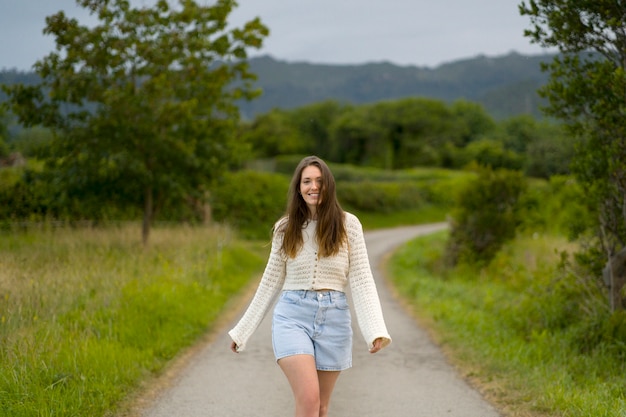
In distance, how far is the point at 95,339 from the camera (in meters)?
7.71

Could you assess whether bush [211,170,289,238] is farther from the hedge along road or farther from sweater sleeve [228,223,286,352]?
sweater sleeve [228,223,286,352]

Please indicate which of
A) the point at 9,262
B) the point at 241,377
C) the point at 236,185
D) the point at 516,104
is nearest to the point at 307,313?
the point at 241,377

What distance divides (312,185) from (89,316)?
201 inches

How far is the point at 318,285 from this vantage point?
462 centimetres

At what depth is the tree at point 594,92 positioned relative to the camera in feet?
26.5

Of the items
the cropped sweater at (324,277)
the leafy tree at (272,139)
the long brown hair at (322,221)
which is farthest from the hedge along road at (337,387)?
the leafy tree at (272,139)

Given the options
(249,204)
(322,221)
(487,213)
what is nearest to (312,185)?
(322,221)

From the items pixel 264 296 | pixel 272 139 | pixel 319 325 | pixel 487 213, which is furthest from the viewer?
pixel 272 139

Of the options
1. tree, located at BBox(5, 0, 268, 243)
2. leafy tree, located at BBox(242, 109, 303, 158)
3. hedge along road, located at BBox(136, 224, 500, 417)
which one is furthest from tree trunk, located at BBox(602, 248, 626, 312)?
leafy tree, located at BBox(242, 109, 303, 158)

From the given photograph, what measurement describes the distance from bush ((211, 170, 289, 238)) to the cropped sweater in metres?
25.7

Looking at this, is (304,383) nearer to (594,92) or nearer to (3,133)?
(594,92)

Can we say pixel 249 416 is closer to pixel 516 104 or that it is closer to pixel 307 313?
pixel 307 313

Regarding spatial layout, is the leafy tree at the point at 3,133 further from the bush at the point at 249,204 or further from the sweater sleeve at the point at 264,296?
the bush at the point at 249,204

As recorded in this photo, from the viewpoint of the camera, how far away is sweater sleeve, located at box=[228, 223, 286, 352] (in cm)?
479
